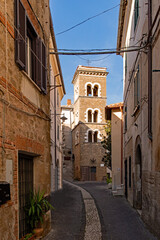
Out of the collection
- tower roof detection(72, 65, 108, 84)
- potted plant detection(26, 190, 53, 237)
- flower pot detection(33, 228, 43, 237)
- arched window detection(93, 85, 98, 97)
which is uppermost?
tower roof detection(72, 65, 108, 84)

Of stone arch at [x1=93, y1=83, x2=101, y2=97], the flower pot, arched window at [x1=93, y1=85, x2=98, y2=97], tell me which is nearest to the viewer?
the flower pot

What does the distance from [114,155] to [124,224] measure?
1169cm

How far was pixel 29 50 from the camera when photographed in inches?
280

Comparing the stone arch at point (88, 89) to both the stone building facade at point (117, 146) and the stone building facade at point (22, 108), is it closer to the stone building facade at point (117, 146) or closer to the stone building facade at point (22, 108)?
the stone building facade at point (117, 146)

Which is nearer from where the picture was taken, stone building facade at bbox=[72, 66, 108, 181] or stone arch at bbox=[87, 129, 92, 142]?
stone building facade at bbox=[72, 66, 108, 181]

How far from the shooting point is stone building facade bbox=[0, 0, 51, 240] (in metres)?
5.01

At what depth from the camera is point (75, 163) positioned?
4016 centimetres

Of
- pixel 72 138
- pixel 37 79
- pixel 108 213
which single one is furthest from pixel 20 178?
pixel 72 138

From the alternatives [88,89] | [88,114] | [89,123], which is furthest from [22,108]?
[88,89]

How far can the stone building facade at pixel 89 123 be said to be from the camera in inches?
1469

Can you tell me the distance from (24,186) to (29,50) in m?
3.29

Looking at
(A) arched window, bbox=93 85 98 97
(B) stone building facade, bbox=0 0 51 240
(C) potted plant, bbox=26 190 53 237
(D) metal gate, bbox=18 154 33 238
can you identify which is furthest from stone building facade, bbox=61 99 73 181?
(D) metal gate, bbox=18 154 33 238

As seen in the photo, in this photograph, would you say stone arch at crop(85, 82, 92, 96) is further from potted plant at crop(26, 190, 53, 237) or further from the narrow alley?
potted plant at crop(26, 190, 53, 237)

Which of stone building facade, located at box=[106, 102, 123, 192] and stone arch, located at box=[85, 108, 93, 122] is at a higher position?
stone arch, located at box=[85, 108, 93, 122]
